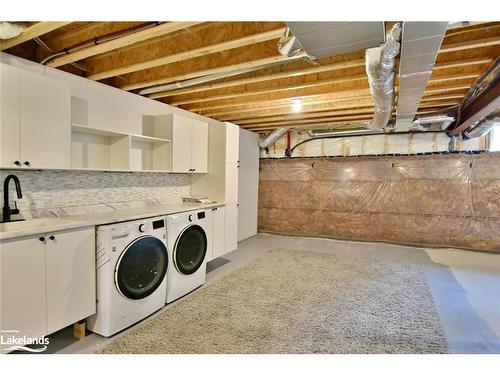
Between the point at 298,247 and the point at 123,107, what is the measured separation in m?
3.70

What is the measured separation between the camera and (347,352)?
6.15ft

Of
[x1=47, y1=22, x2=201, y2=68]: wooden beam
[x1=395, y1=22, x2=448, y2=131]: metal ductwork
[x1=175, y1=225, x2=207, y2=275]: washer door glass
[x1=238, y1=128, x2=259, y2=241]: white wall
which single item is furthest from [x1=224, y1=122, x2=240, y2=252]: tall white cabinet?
[x1=395, y1=22, x2=448, y2=131]: metal ductwork

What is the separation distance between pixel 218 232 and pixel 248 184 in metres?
2.21

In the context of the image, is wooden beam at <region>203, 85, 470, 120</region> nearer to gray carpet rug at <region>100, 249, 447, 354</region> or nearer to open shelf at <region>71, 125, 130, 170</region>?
open shelf at <region>71, 125, 130, 170</region>

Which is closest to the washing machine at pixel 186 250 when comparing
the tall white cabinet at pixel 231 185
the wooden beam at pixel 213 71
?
the tall white cabinet at pixel 231 185

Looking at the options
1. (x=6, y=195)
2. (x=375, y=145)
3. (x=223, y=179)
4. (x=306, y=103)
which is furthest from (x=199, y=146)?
(x=375, y=145)

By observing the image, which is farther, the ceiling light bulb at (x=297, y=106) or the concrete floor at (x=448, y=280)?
the ceiling light bulb at (x=297, y=106)

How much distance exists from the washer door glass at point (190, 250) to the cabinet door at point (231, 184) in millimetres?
847

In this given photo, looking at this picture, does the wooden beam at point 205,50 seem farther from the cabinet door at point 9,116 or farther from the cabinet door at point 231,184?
the cabinet door at point 231,184

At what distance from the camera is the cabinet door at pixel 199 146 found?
3.58 meters

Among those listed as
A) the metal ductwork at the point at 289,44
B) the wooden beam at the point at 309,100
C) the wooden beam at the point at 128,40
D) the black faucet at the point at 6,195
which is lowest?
the black faucet at the point at 6,195

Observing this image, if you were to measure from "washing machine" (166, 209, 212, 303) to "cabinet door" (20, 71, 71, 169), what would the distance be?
1.09 metres
